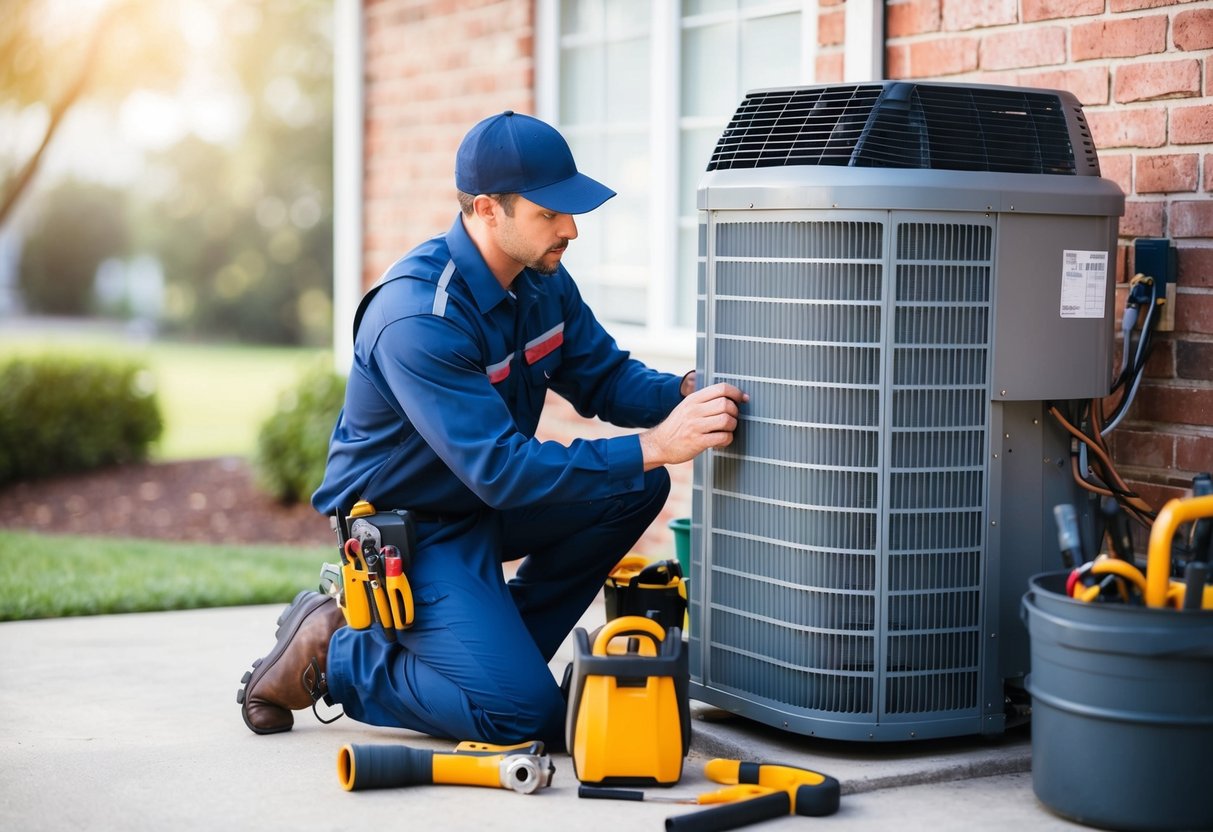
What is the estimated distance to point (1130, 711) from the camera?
8.84 ft

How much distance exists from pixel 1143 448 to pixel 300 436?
538 cm

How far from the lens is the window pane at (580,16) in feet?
19.6

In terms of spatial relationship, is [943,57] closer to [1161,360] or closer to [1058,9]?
[1058,9]

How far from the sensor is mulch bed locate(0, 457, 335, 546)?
7793 millimetres

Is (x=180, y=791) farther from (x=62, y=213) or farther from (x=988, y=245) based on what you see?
(x=62, y=213)

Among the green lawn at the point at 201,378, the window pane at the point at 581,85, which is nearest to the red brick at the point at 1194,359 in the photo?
the window pane at the point at 581,85

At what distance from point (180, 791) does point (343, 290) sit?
470 centimetres

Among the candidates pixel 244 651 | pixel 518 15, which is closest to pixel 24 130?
pixel 518 15

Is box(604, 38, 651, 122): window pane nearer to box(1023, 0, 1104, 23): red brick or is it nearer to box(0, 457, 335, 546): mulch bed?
box(1023, 0, 1104, 23): red brick

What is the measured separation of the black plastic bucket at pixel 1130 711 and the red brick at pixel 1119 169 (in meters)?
1.30

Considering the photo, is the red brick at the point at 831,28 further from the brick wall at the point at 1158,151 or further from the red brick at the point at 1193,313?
the red brick at the point at 1193,313

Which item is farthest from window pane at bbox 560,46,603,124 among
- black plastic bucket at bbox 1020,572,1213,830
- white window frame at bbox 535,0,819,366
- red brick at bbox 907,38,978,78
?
black plastic bucket at bbox 1020,572,1213,830

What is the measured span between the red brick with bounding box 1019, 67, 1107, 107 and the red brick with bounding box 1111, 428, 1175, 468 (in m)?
0.83

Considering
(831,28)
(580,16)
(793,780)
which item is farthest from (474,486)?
(580,16)
